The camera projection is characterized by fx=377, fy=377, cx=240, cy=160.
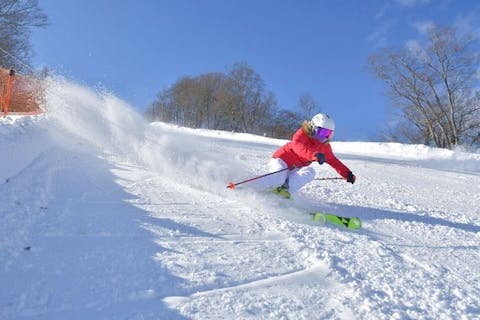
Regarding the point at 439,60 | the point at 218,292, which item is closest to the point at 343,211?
the point at 218,292

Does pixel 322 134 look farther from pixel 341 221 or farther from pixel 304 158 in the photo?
pixel 341 221

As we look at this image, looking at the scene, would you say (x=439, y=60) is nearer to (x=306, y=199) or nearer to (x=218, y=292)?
(x=306, y=199)

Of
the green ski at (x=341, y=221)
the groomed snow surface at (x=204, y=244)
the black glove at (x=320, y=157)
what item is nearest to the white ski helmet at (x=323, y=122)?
the black glove at (x=320, y=157)

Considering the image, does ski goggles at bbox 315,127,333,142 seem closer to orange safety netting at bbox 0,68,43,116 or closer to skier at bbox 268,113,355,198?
skier at bbox 268,113,355,198

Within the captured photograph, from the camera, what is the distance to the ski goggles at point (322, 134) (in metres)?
5.27

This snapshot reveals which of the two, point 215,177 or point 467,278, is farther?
point 215,177

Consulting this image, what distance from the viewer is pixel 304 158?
5.36 metres

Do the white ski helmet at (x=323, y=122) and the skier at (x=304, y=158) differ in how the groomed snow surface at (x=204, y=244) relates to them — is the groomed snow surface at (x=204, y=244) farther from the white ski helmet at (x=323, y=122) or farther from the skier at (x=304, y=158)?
the white ski helmet at (x=323, y=122)

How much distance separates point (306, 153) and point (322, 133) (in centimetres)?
36

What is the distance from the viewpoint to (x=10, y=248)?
261 cm

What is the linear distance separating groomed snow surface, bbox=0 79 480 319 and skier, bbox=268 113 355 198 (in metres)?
0.30

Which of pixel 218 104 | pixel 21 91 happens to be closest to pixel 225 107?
pixel 218 104

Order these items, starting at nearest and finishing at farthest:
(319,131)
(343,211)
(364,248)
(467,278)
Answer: (467,278) < (364,248) < (343,211) < (319,131)

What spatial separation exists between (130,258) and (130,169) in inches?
137
